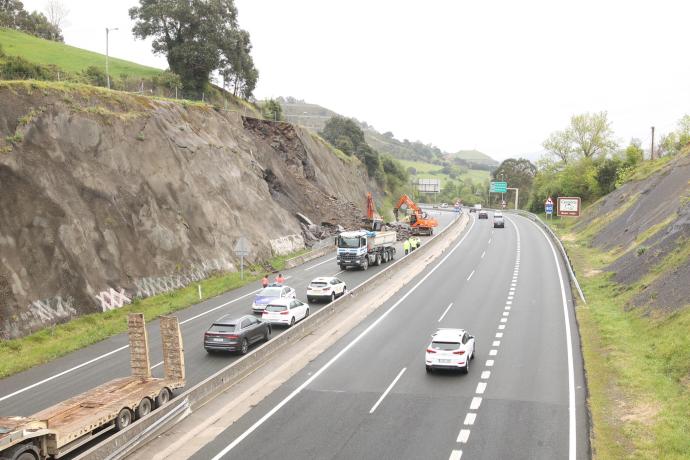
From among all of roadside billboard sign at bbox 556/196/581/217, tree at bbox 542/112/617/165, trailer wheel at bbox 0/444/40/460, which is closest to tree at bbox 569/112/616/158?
tree at bbox 542/112/617/165

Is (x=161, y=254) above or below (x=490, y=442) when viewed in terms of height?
above

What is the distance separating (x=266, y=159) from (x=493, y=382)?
141 ft

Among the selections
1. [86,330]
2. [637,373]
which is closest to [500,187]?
[637,373]

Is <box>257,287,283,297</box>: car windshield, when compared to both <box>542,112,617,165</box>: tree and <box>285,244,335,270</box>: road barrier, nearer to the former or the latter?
<box>285,244,335,270</box>: road barrier

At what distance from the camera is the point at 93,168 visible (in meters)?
34.4

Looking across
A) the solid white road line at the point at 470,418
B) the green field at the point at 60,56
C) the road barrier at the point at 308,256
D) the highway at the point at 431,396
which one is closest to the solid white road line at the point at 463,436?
the highway at the point at 431,396

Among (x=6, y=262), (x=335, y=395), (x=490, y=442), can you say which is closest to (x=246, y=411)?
(x=335, y=395)

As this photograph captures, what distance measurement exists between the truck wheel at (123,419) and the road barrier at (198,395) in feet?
2.16

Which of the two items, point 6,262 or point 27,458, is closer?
point 27,458

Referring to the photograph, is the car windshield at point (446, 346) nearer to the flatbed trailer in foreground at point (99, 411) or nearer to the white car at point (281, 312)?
the white car at point (281, 312)

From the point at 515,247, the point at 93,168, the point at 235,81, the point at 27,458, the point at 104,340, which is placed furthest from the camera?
the point at 235,81

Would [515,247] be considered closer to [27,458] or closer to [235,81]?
[235,81]

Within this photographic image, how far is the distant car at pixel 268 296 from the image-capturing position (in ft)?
96.6

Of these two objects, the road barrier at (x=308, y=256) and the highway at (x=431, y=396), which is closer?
the highway at (x=431, y=396)
